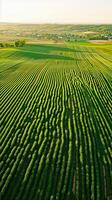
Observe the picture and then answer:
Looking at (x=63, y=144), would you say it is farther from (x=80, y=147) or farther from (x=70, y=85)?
(x=70, y=85)

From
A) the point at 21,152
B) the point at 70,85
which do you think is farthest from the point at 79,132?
the point at 70,85

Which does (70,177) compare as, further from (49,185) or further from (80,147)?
(80,147)

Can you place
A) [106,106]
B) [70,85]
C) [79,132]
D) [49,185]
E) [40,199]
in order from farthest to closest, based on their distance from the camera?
[70,85]
[106,106]
[79,132]
[49,185]
[40,199]

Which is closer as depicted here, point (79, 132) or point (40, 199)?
point (40, 199)

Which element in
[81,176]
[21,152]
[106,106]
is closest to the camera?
[81,176]

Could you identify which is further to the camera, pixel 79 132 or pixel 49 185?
pixel 79 132

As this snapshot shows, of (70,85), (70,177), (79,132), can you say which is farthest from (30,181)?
(70,85)
